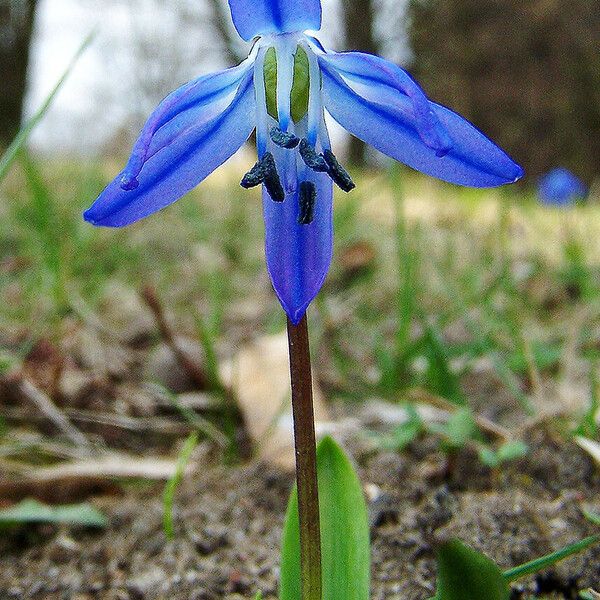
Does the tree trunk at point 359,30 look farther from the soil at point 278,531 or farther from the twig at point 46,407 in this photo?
the soil at point 278,531

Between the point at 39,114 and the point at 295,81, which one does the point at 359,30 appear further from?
the point at 295,81

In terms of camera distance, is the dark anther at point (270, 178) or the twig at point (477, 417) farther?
the twig at point (477, 417)

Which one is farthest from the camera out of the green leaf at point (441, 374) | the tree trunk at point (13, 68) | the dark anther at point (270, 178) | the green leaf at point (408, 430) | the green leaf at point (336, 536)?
the tree trunk at point (13, 68)

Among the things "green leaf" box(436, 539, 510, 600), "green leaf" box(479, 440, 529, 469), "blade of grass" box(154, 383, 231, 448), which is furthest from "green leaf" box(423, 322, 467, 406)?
"green leaf" box(436, 539, 510, 600)

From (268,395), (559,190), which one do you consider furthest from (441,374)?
(559,190)

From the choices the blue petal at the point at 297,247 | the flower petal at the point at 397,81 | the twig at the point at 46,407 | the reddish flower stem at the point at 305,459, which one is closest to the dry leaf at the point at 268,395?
the twig at the point at 46,407

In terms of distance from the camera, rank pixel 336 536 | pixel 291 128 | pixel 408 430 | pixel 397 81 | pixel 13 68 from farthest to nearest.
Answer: pixel 13 68
pixel 408 430
pixel 336 536
pixel 291 128
pixel 397 81
